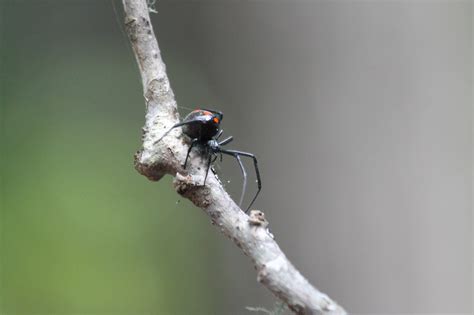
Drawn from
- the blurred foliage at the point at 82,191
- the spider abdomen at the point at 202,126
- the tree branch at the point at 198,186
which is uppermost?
the blurred foliage at the point at 82,191

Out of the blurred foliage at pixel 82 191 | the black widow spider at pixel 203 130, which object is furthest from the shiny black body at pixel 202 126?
the blurred foliage at pixel 82 191

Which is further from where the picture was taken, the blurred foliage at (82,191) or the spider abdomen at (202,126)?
the blurred foliage at (82,191)

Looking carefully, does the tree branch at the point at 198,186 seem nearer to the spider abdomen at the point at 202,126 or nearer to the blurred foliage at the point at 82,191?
the spider abdomen at the point at 202,126

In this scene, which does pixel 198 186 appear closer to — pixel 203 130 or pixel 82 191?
pixel 203 130

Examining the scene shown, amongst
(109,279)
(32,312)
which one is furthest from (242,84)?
(32,312)

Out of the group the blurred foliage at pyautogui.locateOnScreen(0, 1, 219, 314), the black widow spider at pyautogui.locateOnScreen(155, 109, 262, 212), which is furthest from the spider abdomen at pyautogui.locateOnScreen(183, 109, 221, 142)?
the blurred foliage at pyautogui.locateOnScreen(0, 1, 219, 314)

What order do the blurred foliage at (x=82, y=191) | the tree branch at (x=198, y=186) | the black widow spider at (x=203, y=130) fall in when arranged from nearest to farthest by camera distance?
the tree branch at (x=198, y=186) → the black widow spider at (x=203, y=130) → the blurred foliage at (x=82, y=191)

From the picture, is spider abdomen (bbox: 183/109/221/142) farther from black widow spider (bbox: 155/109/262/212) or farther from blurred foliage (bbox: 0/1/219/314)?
blurred foliage (bbox: 0/1/219/314)
